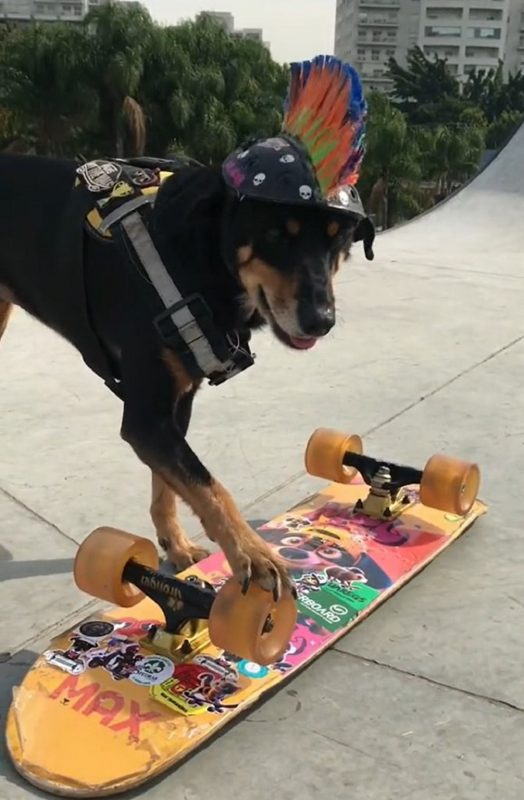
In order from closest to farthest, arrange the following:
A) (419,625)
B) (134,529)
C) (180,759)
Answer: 1. (180,759)
2. (419,625)
3. (134,529)

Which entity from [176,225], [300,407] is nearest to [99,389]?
[300,407]

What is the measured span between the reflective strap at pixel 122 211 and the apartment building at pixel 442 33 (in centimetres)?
13439

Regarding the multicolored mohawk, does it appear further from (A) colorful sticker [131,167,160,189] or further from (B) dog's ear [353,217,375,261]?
(A) colorful sticker [131,167,160,189]

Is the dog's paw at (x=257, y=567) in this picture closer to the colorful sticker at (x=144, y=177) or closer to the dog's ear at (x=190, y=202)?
the dog's ear at (x=190, y=202)

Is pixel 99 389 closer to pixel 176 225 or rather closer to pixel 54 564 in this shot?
pixel 54 564

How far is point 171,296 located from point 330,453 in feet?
4.10

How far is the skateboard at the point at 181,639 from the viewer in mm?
2125

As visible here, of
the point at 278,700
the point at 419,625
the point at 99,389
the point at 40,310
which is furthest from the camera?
the point at 99,389

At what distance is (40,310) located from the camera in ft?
10.2

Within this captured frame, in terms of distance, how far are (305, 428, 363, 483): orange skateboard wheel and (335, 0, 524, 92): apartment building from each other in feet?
439

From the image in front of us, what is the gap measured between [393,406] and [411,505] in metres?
1.32

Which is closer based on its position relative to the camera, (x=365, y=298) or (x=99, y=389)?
(x=99, y=389)

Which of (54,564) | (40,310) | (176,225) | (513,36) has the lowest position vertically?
(54,564)

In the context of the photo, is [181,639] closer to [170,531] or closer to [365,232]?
[170,531]
